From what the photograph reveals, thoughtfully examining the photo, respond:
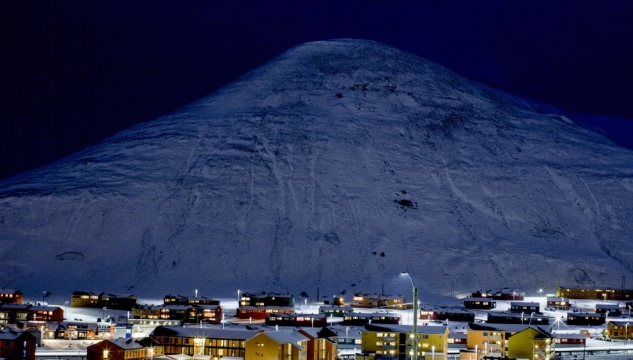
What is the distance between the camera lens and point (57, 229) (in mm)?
126875

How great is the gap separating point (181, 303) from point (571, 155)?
3581 inches

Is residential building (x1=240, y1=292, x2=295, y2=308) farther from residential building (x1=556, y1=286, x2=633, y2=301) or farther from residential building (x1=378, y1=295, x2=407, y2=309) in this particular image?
residential building (x1=556, y1=286, x2=633, y2=301)

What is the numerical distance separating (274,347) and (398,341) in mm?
10431

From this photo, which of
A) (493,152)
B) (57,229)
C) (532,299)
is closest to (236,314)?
(532,299)

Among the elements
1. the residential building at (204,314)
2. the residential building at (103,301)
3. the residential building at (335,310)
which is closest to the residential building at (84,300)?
the residential building at (103,301)

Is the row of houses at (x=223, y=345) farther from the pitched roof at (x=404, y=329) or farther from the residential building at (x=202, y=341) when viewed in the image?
the pitched roof at (x=404, y=329)

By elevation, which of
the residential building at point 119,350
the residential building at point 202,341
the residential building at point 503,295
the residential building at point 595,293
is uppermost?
the residential building at point 595,293

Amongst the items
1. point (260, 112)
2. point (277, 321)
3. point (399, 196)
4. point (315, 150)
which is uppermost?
point (260, 112)

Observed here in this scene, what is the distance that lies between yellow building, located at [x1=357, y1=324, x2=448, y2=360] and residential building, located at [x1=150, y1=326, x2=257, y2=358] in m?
8.14

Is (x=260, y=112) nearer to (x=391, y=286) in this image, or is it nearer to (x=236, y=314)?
(x=391, y=286)

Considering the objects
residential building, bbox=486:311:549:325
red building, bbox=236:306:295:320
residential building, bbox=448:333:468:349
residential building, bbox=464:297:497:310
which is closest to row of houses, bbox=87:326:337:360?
residential building, bbox=448:333:468:349

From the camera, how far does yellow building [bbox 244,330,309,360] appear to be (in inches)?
2200

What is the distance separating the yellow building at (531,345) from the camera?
62.8m

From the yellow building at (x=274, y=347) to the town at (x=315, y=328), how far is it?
0.06 m
